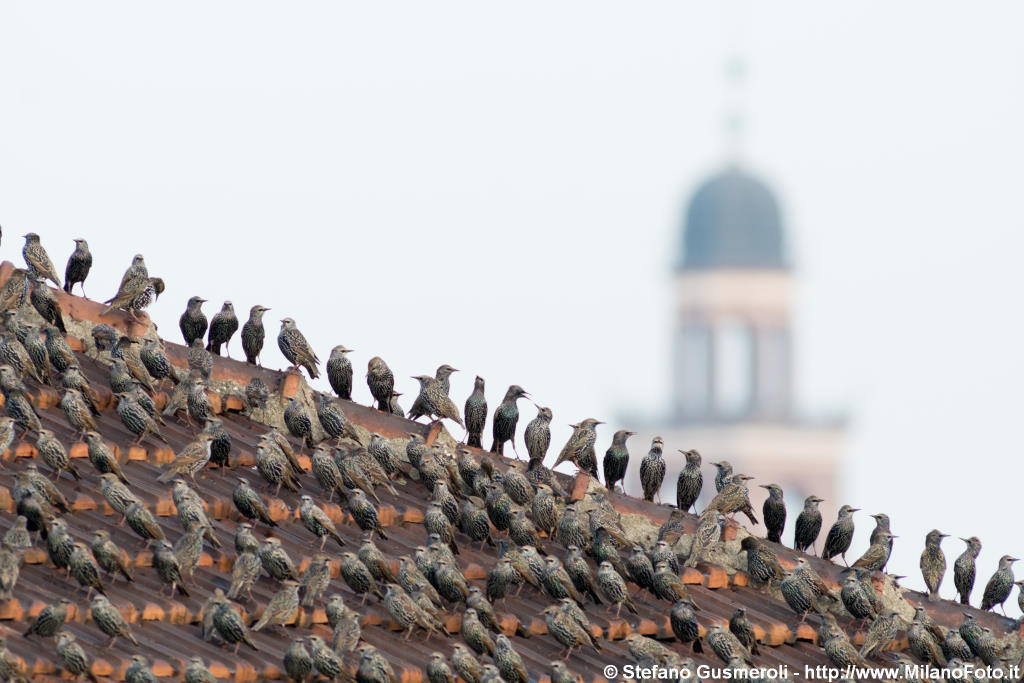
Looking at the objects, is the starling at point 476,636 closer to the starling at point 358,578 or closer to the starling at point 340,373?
the starling at point 358,578

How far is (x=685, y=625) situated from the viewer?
17125 mm

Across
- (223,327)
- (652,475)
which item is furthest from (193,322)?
(652,475)

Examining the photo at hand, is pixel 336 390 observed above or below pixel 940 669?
above

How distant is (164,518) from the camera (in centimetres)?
1669

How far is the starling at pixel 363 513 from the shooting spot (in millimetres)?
17516

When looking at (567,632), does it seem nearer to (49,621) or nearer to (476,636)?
(476,636)

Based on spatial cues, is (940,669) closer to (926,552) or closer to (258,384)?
(926,552)

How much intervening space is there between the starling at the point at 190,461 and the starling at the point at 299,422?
147 centimetres

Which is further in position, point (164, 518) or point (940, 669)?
point (940, 669)

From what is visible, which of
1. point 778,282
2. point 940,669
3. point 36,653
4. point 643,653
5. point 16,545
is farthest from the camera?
point 778,282

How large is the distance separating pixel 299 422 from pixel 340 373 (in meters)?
2.16

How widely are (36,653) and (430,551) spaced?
3406 mm

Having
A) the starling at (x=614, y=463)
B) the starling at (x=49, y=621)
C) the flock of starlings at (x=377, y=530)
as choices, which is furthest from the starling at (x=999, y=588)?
the starling at (x=49, y=621)

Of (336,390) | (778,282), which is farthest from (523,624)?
(778,282)
